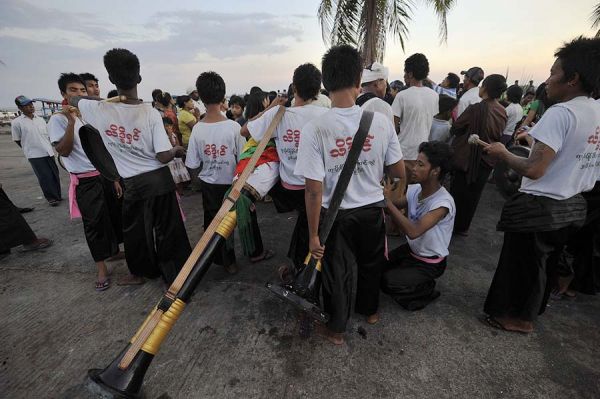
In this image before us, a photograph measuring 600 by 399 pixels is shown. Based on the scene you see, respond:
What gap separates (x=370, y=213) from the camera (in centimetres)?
213

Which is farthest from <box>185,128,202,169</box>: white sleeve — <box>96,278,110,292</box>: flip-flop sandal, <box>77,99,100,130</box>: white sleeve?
<box>96,278,110,292</box>: flip-flop sandal

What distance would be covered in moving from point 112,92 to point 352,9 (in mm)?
6018

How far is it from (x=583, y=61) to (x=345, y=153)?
1541 millimetres

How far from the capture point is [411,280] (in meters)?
2.61

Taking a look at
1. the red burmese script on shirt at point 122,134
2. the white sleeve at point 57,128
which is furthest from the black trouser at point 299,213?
the white sleeve at point 57,128

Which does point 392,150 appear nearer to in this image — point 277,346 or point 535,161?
point 535,161

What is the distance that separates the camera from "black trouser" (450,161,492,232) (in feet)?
12.6

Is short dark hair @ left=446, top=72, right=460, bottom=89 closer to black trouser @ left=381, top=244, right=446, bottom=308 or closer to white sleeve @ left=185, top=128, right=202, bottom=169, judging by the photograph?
black trouser @ left=381, top=244, right=446, bottom=308

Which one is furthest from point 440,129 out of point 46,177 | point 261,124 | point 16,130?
point 16,130

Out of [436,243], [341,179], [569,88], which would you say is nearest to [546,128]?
[569,88]

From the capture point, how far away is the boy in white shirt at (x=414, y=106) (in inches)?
144

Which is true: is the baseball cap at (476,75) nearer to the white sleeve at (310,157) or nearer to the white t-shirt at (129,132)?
the white sleeve at (310,157)

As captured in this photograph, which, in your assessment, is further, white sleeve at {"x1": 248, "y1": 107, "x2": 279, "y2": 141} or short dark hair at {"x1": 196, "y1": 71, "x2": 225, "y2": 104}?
A: short dark hair at {"x1": 196, "y1": 71, "x2": 225, "y2": 104}

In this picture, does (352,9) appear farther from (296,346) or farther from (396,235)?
(296,346)
